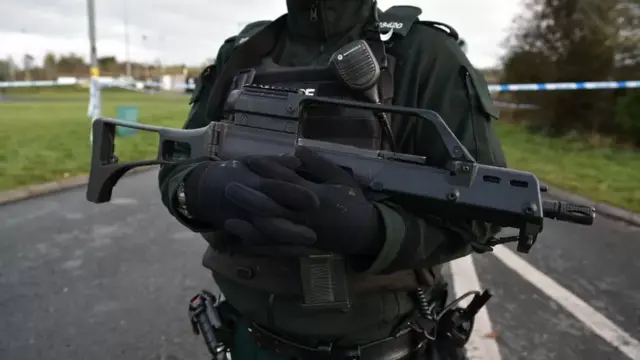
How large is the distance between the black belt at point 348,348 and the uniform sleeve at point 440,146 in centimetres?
27

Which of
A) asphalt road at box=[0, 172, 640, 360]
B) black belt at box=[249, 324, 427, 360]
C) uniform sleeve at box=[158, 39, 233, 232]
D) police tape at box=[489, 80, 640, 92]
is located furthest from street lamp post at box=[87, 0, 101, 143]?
black belt at box=[249, 324, 427, 360]

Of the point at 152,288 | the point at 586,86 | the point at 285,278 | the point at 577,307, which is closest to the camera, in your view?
the point at 285,278

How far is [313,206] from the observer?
1.23 meters

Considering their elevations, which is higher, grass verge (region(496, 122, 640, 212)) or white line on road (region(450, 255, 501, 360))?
white line on road (region(450, 255, 501, 360))

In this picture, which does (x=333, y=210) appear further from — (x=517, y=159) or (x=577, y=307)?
(x=517, y=159)

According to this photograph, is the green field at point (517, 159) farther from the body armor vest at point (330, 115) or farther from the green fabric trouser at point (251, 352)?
the body armor vest at point (330, 115)

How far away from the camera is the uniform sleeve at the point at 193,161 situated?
1.52 metres

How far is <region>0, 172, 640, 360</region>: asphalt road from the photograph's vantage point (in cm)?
319

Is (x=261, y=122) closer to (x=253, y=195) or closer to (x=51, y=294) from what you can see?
(x=253, y=195)

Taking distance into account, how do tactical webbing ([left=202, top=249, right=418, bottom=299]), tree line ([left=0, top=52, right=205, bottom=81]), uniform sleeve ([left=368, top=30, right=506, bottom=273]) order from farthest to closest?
1. tree line ([left=0, top=52, right=205, bottom=81])
2. tactical webbing ([left=202, top=249, right=418, bottom=299])
3. uniform sleeve ([left=368, top=30, right=506, bottom=273])

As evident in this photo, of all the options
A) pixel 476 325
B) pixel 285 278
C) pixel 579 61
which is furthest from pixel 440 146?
pixel 579 61

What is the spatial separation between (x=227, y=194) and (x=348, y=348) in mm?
534

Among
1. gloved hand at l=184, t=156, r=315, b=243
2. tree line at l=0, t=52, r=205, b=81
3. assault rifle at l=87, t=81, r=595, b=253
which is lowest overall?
tree line at l=0, t=52, r=205, b=81

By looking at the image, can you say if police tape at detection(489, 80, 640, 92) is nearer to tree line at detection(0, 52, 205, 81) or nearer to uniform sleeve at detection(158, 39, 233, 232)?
uniform sleeve at detection(158, 39, 233, 232)
